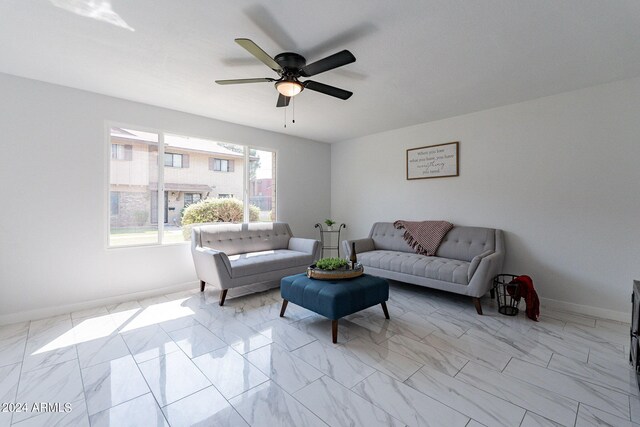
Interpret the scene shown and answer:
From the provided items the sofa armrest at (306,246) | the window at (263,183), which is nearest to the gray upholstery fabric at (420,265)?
the sofa armrest at (306,246)

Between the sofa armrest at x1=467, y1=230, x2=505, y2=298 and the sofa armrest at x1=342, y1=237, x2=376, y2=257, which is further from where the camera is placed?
the sofa armrest at x1=342, y1=237, x2=376, y2=257

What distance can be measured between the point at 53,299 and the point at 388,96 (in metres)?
4.47

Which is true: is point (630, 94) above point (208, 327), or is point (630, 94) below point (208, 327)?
above

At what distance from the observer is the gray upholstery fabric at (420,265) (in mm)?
3240

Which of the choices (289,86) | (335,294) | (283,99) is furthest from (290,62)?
(335,294)

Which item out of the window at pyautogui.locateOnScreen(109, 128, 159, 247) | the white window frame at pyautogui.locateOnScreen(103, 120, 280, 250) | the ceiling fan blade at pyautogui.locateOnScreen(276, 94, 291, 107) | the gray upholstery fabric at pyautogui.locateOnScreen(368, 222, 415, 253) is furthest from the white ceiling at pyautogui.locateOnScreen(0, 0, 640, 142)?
the gray upholstery fabric at pyautogui.locateOnScreen(368, 222, 415, 253)

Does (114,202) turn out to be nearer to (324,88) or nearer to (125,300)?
(125,300)

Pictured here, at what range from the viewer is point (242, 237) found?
4273mm

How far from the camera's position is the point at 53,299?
3.10 m

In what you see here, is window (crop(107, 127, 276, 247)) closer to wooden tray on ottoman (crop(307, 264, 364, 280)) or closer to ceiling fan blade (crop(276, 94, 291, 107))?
ceiling fan blade (crop(276, 94, 291, 107))

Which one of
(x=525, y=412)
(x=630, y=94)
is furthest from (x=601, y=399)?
(x=630, y=94)

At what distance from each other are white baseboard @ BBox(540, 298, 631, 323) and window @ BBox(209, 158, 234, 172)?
463cm

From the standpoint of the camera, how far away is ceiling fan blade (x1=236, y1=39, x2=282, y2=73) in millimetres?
1894

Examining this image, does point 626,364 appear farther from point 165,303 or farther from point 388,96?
point 165,303
